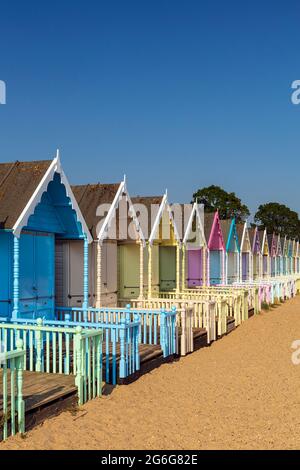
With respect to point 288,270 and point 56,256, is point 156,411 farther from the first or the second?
point 288,270

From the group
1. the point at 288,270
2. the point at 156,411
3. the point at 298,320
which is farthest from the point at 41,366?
the point at 288,270

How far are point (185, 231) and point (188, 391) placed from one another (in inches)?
415

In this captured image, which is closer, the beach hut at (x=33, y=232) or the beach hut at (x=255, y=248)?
the beach hut at (x=33, y=232)

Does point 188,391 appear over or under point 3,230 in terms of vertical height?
under

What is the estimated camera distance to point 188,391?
9.28 metres

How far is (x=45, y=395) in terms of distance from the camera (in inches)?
285

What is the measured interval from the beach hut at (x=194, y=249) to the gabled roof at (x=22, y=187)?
27.9 feet

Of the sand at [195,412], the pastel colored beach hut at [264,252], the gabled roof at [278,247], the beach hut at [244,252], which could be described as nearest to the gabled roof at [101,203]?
the sand at [195,412]

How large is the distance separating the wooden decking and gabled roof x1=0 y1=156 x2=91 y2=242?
122 inches

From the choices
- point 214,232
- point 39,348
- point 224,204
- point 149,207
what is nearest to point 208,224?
point 214,232

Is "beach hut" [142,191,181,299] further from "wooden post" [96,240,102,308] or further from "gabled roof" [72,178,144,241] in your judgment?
"wooden post" [96,240,102,308]

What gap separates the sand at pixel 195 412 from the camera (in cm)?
642

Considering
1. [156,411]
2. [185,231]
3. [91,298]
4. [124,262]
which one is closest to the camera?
[156,411]

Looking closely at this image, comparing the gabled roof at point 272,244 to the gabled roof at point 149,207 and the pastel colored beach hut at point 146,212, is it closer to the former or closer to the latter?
the pastel colored beach hut at point 146,212
